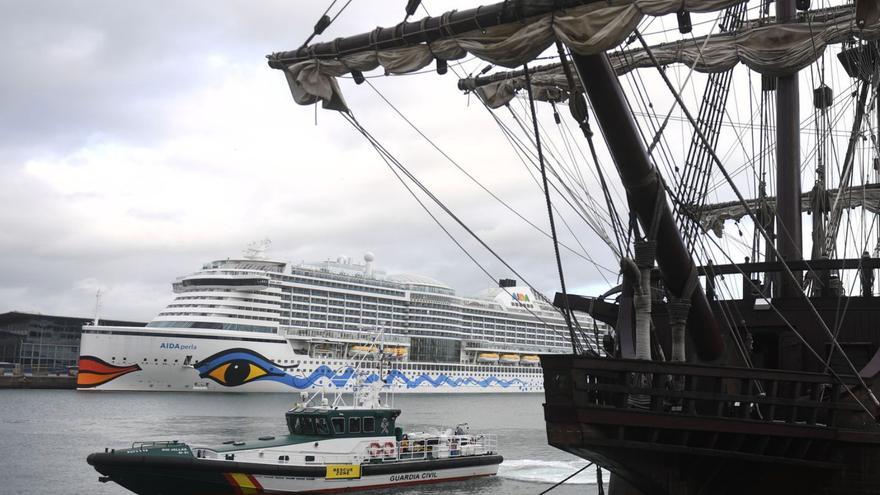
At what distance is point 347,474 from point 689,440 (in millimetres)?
15946

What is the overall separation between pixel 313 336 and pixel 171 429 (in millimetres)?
39762

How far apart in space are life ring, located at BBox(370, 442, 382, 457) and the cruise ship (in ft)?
83.0

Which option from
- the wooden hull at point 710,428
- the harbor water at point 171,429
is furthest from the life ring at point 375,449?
the wooden hull at point 710,428

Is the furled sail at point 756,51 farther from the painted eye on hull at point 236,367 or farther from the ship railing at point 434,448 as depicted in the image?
the painted eye on hull at point 236,367

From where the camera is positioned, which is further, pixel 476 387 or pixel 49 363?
pixel 49 363

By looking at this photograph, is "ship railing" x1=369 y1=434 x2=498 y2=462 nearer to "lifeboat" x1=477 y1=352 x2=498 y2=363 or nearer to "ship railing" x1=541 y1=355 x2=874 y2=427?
"ship railing" x1=541 y1=355 x2=874 y2=427

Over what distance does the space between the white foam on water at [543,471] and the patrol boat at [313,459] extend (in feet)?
5.49

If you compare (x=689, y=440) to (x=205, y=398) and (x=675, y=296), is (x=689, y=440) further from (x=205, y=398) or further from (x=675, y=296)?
(x=205, y=398)

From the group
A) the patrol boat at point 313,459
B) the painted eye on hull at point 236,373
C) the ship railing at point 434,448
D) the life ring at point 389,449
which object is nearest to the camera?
the patrol boat at point 313,459

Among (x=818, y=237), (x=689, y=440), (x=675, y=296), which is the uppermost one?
(x=818, y=237)

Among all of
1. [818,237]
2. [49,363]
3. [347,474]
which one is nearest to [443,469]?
[347,474]

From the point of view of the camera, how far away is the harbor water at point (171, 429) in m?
27.1

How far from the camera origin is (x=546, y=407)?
941 cm

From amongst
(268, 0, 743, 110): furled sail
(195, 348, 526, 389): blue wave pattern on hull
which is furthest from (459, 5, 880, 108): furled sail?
(195, 348, 526, 389): blue wave pattern on hull
